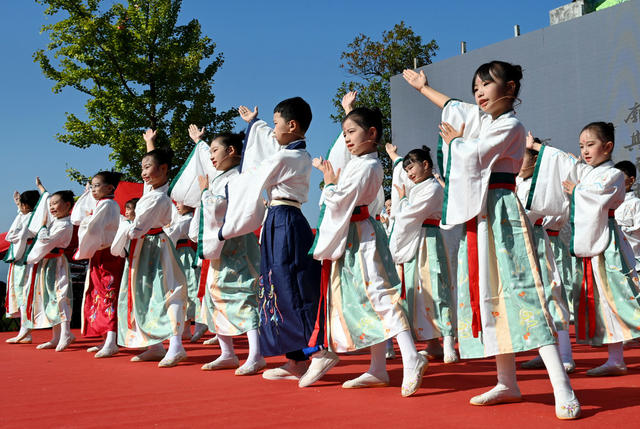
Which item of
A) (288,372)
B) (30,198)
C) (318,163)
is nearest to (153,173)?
(318,163)

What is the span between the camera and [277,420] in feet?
8.88

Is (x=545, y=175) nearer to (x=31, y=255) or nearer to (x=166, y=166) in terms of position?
(x=166, y=166)

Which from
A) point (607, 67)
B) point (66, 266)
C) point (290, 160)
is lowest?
point (66, 266)

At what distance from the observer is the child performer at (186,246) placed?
279 inches

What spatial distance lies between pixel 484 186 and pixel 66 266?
5.09 m

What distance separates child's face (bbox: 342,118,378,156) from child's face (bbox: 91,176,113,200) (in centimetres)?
296

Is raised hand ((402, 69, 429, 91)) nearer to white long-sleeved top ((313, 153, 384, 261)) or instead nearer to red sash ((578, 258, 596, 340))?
white long-sleeved top ((313, 153, 384, 261))

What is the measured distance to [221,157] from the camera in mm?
4797

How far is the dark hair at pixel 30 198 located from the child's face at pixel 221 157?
12.3 ft

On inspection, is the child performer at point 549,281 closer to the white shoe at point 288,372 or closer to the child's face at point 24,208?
the white shoe at point 288,372

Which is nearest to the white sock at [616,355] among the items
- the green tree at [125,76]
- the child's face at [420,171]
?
the child's face at [420,171]

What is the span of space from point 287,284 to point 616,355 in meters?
2.17

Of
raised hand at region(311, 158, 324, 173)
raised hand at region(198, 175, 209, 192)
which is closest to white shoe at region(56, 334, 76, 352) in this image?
raised hand at region(198, 175, 209, 192)

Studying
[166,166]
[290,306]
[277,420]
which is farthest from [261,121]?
[277,420]
